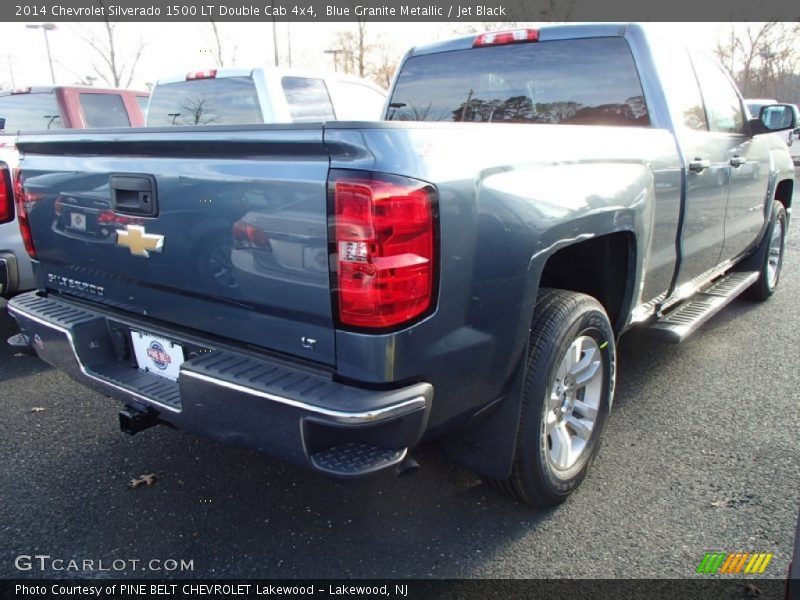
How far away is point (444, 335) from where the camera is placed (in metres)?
1.98

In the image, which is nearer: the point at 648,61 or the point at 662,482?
the point at 662,482

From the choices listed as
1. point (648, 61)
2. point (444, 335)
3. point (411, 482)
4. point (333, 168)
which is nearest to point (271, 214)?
point (333, 168)

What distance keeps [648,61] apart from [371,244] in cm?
231

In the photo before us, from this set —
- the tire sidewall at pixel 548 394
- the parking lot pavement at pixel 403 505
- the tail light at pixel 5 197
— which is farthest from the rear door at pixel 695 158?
the tail light at pixel 5 197

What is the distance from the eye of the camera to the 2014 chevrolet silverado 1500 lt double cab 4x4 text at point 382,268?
6.07 feet

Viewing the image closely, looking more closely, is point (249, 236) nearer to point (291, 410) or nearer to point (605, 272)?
point (291, 410)

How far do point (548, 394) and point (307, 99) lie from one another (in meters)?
5.02

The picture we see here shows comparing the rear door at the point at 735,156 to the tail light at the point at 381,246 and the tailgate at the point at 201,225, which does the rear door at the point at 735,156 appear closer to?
the tail light at the point at 381,246

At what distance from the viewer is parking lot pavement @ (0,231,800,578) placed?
241 centimetres

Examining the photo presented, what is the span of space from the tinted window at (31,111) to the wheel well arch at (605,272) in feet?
22.6

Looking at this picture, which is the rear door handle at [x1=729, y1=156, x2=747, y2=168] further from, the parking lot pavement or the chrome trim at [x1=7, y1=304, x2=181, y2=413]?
the chrome trim at [x1=7, y1=304, x2=181, y2=413]

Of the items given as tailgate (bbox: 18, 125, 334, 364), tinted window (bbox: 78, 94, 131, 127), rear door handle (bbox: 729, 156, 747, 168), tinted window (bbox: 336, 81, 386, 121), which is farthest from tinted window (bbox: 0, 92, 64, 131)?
rear door handle (bbox: 729, 156, 747, 168)

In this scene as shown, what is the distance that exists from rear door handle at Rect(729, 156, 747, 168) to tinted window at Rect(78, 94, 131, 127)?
6.99 m

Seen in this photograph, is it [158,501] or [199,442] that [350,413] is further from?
[199,442]
